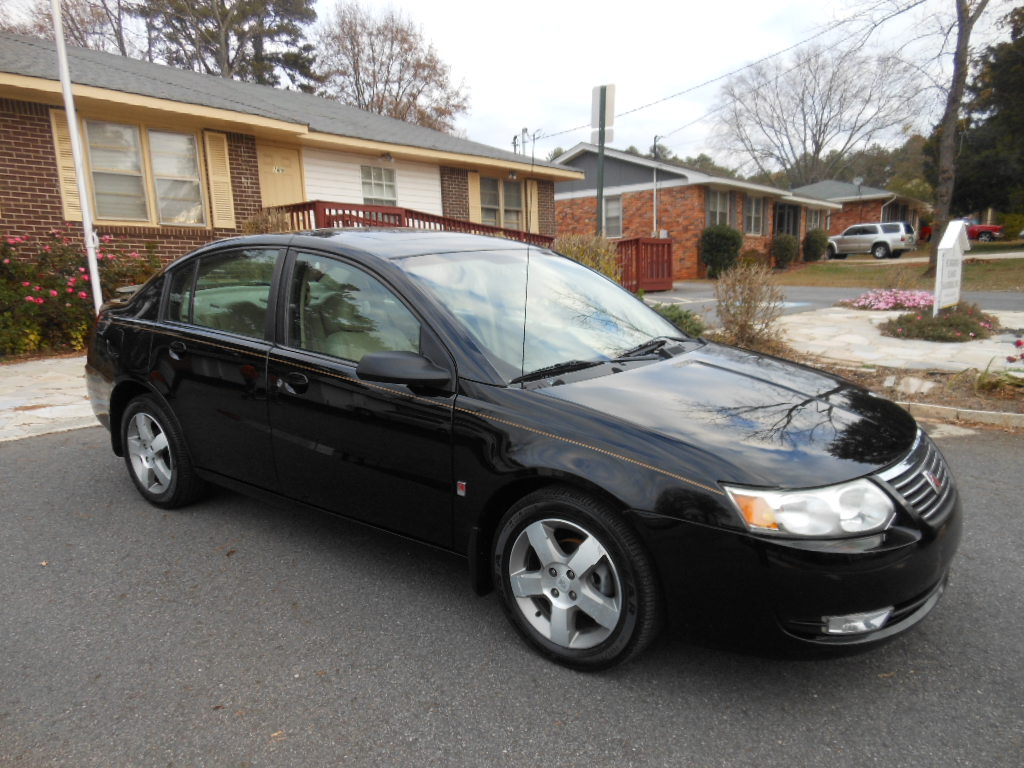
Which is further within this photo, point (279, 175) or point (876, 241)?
point (876, 241)

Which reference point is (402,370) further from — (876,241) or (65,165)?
(876,241)

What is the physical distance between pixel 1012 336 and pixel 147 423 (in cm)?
1047

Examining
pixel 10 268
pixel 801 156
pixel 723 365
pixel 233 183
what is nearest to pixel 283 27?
pixel 233 183

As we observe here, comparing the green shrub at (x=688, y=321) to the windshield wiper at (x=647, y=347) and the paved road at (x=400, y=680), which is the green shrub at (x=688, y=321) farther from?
the paved road at (x=400, y=680)

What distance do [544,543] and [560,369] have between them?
0.72 meters

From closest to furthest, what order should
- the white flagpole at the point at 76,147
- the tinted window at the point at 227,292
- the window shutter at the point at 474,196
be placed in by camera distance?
1. the tinted window at the point at 227,292
2. the white flagpole at the point at 76,147
3. the window shutter at the point at 474,196

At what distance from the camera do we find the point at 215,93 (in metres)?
13.0

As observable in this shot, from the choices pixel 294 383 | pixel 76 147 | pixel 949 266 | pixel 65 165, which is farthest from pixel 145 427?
pixel 949 266

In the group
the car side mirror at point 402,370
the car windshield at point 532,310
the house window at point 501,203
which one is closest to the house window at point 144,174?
the house window at point 501,203

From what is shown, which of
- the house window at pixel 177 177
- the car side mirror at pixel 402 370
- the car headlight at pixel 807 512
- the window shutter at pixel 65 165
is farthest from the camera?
the house window at pixel 177 177

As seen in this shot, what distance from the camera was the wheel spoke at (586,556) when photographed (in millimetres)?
2289

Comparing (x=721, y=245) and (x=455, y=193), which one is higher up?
(x=455, y=193)

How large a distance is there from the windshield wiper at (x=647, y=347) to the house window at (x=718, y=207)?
76.5ft

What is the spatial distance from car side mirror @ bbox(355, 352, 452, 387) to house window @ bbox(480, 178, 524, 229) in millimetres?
15531
